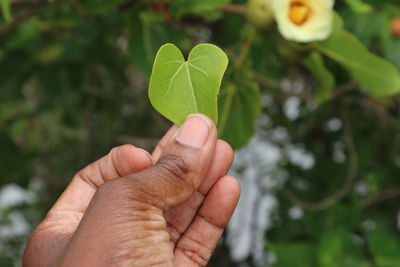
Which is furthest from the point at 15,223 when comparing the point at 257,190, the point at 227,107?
the point at 227,107

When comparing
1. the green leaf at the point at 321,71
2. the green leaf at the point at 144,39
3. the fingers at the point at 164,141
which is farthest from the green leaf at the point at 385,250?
the fingers at the point at 164,141

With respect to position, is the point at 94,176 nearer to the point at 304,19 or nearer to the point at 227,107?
the point at 227,107

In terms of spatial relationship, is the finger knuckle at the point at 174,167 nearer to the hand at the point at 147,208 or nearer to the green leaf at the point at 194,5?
the hand at the point at 147,208

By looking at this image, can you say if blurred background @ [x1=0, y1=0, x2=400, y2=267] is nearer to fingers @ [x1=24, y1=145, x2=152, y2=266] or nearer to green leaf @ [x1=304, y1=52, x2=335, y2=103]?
green leaf @ [x1=304, y1=52, x2=335, y2=103]

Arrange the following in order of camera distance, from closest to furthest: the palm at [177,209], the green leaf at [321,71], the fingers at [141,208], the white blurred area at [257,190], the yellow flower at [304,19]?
the fingers at [141,208], the palm at [177,209], the yellow flower at [304,19], the green leaf at [321,71], the white blurred area at [257,190]

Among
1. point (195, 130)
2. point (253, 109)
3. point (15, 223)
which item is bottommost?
point (15, 223)

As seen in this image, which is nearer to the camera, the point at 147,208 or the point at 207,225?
the point at 147,208

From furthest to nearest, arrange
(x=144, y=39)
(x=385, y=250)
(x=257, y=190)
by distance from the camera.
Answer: (x=257, y=190)
(x=385, y=250)
(x=144, y=39)
